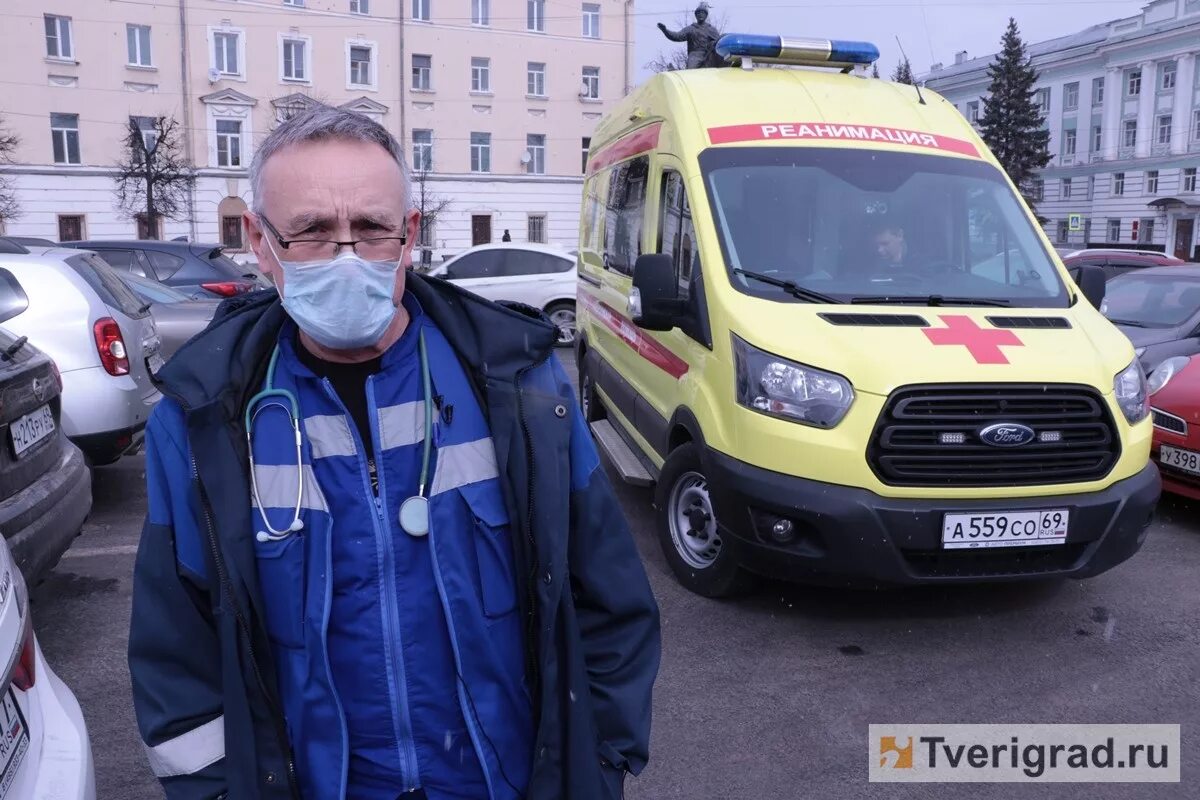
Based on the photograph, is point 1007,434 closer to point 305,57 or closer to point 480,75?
point 305,57

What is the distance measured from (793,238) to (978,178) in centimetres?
120

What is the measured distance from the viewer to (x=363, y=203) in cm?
171

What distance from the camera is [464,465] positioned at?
1727mm

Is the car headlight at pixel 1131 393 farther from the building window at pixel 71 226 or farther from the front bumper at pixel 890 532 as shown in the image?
the building window at pixel 71 226

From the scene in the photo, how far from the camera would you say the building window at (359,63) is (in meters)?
44.6

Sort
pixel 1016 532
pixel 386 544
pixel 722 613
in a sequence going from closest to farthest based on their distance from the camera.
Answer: pixel 386 544 < pixel 1016 532 < pixel 722 613

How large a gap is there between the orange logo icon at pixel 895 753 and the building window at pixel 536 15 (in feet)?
158

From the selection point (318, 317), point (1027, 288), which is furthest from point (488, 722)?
point (1027, 288)

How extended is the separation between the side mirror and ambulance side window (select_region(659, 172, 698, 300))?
0.27ft

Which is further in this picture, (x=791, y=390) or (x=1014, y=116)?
(x=1014, y=116)

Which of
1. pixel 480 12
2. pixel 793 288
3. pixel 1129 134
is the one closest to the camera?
pixel 793 288

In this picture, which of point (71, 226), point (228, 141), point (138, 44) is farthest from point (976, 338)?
point (138, 44)

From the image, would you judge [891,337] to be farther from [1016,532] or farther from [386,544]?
[386,544]

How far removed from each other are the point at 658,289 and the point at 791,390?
95 cm
